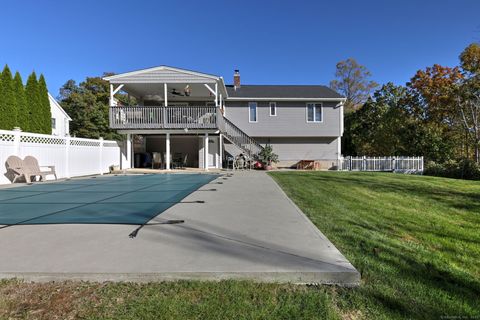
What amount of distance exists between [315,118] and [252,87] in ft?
18.9

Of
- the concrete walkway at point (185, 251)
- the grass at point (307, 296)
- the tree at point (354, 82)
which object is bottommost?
the grass at point (307, 296)

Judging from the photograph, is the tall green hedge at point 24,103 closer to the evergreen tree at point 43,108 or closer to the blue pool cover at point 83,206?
the evergreen tree at point 43,108

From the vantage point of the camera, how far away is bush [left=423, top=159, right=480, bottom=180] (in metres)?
16.6

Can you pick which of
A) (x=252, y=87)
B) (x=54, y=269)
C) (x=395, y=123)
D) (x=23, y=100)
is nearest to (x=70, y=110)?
(x=23, y=100)

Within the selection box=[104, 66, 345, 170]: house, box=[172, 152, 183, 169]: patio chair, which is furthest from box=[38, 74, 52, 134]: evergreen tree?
box=[172, 152, 183, 169]: patio chair

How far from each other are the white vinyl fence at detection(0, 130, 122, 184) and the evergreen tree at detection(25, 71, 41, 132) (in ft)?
21.3

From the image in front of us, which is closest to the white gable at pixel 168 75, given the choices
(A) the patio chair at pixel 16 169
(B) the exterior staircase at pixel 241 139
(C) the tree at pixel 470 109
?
(B) the exterior staircase at pixel 241 139

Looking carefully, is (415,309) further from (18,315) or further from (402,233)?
(18,315)

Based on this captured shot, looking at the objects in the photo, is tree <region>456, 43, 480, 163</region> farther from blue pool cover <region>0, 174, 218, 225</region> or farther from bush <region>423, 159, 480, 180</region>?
blue pool cover <region>0, 174, 218, 225</region>

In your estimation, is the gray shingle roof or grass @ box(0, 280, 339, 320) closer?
grass @ box(0, 280, 339, 320)

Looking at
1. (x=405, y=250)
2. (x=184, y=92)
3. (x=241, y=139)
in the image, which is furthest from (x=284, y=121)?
(x=405, y=250)

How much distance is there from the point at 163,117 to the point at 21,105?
9.01 m

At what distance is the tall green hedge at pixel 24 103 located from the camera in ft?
56.2

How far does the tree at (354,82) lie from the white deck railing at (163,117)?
27.7m
